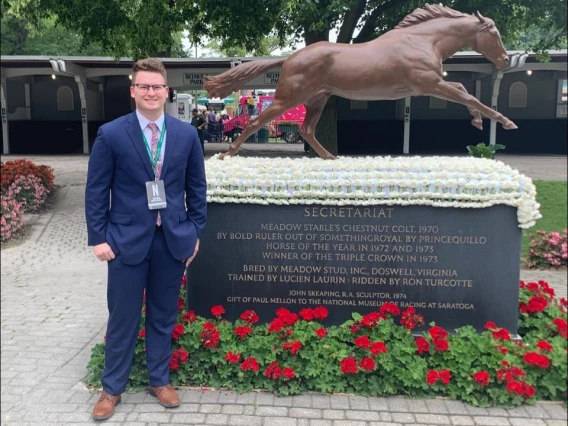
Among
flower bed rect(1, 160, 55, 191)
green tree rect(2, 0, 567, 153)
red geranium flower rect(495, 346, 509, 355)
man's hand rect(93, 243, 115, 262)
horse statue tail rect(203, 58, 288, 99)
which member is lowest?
red geranium flower rect(495, 346, 509, 355)

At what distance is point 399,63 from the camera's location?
15.2ft

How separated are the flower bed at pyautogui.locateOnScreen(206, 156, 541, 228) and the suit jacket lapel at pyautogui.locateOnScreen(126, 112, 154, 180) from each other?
1.08m

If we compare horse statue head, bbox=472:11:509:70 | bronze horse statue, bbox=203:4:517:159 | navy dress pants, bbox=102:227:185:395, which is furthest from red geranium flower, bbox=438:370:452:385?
horse statue head, bbox=472:11:509:70

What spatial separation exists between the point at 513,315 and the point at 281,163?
2.26m

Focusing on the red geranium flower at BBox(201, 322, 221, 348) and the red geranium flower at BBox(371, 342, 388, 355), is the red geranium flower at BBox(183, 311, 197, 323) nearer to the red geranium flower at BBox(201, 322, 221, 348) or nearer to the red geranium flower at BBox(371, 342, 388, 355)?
the red geranium flower at BBox(201, 322, 221, 348)

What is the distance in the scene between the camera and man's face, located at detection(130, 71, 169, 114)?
3.26 meters

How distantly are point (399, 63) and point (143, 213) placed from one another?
2.60 metres

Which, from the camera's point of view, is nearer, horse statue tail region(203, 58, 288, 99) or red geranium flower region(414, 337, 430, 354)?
red geranium flower region(414, 337, 430, 354)

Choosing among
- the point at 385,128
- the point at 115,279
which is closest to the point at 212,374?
the point at 115,279

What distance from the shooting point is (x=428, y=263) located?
430 centimetres

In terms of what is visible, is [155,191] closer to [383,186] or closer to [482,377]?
[383,186]

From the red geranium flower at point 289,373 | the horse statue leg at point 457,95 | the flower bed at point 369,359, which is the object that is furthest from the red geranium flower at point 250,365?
the horse statue leg at point 457,95

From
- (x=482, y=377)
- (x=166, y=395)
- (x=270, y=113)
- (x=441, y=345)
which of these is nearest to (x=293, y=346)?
(x=166, y=395)

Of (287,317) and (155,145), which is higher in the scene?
(155,145)
